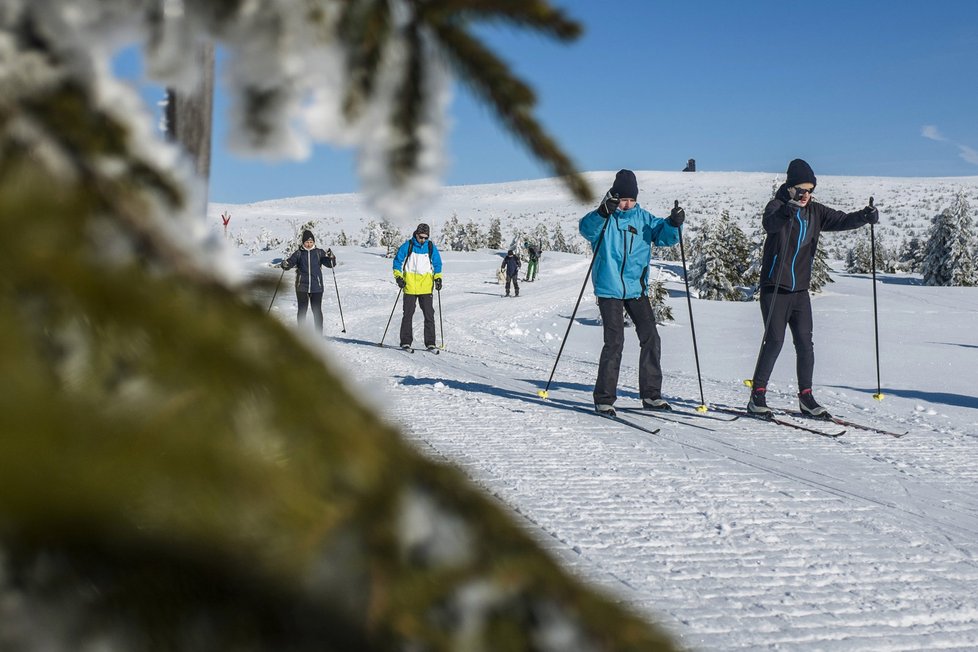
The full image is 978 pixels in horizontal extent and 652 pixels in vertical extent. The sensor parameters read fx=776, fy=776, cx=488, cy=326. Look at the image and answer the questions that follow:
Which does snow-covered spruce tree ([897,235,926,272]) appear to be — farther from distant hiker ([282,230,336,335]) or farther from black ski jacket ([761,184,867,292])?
black ski jacket ([761,184,867,292])

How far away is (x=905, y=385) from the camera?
35.6 ft

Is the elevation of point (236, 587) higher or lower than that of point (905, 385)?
higher

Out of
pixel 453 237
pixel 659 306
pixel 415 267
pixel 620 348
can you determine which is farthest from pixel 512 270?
pixel 453 237

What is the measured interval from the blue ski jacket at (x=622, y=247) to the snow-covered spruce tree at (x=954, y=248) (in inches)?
1591

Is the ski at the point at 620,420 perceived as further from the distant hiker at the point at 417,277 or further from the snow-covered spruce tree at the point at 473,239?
the snow-covered spruce tree at the point at 473,239

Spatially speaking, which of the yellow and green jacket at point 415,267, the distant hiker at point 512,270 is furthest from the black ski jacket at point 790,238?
the distant hiker at point 512,270

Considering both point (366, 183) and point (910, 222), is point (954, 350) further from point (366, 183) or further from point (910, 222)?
point (910, 222)

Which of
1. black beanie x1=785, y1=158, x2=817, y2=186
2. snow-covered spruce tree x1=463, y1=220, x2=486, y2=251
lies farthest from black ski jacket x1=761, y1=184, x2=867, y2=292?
snow-covered spruce tree x1=463, y1=220, x2=486, y2=251

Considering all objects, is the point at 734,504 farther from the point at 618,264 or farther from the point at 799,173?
the point at 799,173

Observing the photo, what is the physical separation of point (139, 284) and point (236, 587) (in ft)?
0.64

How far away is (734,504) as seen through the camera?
15.6 ft

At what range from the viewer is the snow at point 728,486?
120 inches

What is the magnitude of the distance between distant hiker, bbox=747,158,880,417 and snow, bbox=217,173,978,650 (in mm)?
712

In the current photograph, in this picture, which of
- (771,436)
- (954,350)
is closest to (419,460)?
(771,436)
